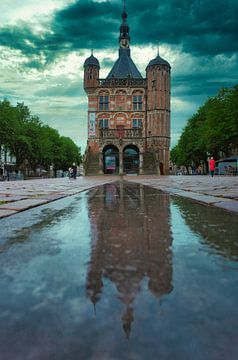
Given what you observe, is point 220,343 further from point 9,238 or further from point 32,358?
point 9,238

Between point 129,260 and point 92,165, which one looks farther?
point 92,165

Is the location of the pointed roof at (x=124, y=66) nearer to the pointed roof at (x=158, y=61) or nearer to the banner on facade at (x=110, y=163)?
the pointed roof at (x=158, y=61)

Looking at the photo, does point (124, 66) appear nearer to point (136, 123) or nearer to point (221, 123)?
point (136, 123)

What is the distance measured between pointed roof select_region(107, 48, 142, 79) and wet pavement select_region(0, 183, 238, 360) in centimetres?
5750

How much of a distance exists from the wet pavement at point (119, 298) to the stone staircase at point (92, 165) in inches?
1826

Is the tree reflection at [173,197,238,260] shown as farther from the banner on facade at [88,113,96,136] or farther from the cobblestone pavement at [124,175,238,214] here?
the banner on facade at [88,113,96,136]

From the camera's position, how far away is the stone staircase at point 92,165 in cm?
4850

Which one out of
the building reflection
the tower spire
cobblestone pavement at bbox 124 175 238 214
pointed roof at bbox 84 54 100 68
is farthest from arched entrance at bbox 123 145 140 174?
the building reflection

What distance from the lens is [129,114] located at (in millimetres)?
54938

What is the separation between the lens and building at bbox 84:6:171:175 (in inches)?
2046

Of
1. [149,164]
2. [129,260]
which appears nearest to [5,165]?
[149,164]

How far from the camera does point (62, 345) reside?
825mm

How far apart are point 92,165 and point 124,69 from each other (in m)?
19.9

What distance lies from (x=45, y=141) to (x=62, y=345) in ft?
181
